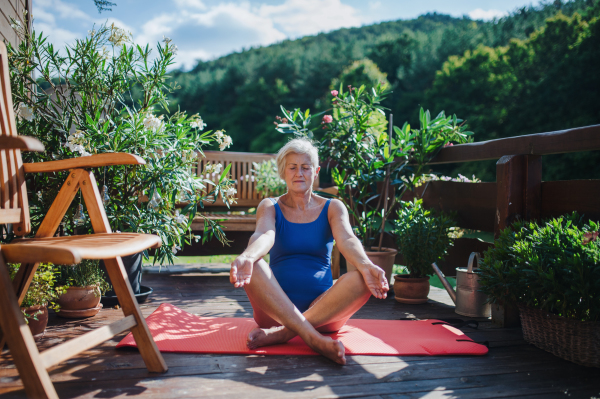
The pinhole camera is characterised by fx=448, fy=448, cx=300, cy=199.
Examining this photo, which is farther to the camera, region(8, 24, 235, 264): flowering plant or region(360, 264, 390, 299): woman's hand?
region(8, 24, 235, 264): flowering plant

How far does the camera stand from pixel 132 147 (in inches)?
97.3

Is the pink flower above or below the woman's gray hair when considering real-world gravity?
below

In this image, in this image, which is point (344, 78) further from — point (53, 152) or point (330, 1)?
point (53, 152)

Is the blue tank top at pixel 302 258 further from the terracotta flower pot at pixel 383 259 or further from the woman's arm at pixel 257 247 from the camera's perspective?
the terracotta flower pot at pixel 383 259

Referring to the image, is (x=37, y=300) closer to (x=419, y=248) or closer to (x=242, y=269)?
(x=242, y=269)

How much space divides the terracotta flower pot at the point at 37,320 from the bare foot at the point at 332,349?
1247 millimetres

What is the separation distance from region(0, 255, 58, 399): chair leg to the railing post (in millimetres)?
2112

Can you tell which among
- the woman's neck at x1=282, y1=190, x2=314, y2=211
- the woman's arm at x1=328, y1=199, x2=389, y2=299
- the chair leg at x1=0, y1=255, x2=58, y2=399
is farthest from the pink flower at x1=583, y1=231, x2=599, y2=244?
the chair leg at x1=0, y1=255, x2=58, y2=399

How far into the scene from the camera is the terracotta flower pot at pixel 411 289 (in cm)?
291

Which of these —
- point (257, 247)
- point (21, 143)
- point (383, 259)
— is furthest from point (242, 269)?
point (383, 259)

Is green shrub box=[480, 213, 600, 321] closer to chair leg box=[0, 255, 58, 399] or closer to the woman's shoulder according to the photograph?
the woman's shoulder

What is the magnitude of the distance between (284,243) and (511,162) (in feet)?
4.28

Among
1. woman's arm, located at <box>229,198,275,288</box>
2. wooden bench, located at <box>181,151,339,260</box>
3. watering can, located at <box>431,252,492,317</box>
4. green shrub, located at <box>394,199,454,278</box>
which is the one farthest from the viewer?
wooden bench, located at <box>181,151,339,260</box>

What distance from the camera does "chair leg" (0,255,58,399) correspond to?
1168 mm
